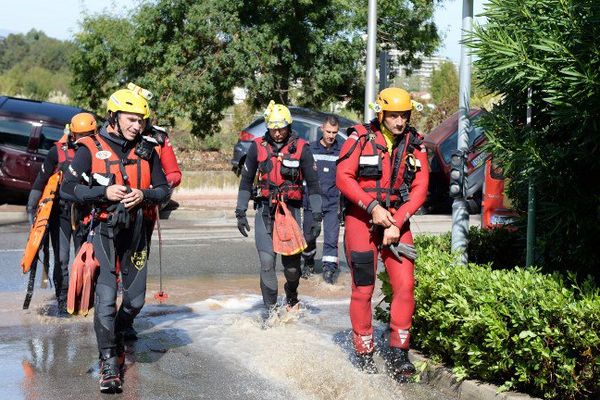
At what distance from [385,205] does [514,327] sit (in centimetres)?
144

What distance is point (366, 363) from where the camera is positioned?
23.0 feet

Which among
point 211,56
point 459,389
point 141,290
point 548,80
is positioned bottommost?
point 459,389

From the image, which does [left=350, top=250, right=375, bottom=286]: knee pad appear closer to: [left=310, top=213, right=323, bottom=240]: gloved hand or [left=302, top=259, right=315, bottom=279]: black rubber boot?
[left=310, top=213, right=323, bottom=240]: gloved hand

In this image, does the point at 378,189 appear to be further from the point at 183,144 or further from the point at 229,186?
the point at 183,144

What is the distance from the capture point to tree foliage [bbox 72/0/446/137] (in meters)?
21.2

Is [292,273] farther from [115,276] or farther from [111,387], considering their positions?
[111,387]

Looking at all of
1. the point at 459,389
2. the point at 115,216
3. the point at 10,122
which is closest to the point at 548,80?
the point at 459,389

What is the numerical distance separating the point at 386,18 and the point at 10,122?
29.5ft

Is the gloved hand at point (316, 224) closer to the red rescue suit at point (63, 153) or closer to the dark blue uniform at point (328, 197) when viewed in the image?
the dark blue uniform at point (328, 197)

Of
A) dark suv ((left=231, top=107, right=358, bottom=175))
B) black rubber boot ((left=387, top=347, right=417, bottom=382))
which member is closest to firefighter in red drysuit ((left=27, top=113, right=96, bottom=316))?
black rubber boot ((left=387, top=347, right=417, bottom=382))

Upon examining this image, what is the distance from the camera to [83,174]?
684 centimetres

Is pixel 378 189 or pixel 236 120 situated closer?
pixel 378 189

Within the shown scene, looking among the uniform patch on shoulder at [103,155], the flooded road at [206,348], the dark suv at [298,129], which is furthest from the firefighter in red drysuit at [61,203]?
the dark suv at [298,129]

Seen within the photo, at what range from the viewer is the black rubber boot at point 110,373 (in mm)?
6562
